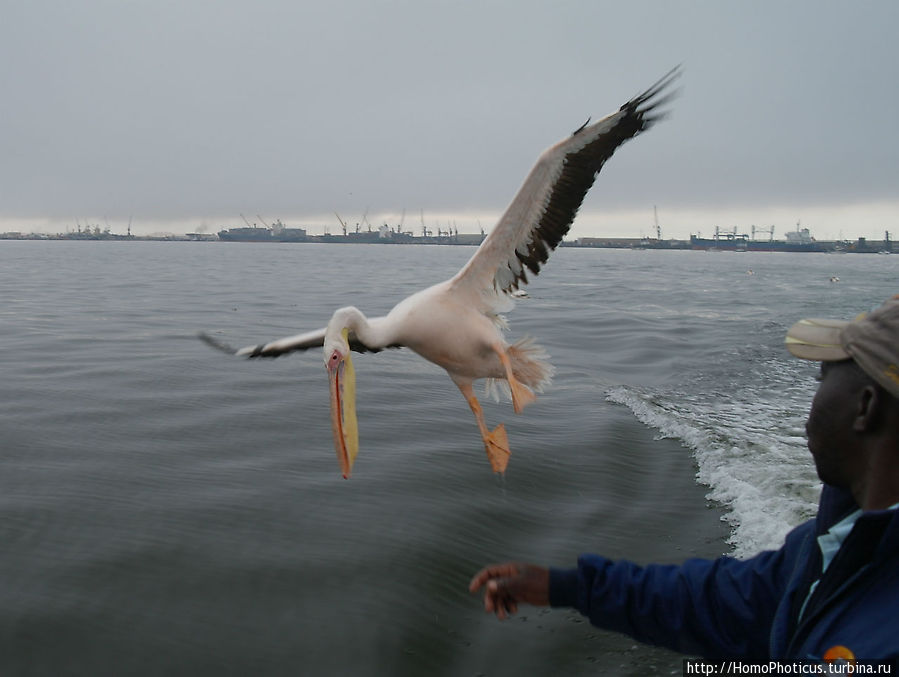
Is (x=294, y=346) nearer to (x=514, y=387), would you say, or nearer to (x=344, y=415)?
(x=514, y=387)

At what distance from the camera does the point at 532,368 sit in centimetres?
605

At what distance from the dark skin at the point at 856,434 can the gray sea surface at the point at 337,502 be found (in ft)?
7.72

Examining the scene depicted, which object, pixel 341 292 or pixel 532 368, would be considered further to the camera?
pixel 341 292

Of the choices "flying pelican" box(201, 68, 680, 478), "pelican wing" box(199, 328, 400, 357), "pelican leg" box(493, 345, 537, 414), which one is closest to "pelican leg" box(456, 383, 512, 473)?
"flying pelican" box(201, 68, 680, 478)

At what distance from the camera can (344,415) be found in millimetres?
3686

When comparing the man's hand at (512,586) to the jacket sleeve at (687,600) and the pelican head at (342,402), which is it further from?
the pelican head at (342,402)

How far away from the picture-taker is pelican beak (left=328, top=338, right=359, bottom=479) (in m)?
3.50

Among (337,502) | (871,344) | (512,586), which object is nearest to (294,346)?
(337,502)

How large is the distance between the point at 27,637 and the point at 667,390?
773cm

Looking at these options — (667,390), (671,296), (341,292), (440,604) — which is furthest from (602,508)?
(671,296)

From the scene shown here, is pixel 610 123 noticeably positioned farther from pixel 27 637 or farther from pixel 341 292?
pixel 341 292

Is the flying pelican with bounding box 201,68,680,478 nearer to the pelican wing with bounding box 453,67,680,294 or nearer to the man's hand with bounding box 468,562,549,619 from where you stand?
the pelican wing with bounding box 453,67,680,294

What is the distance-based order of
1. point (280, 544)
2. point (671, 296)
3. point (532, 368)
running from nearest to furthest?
point (280, 544) < point (532, 368) < point (671, 296)

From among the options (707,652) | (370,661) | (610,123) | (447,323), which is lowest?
(370,661)
